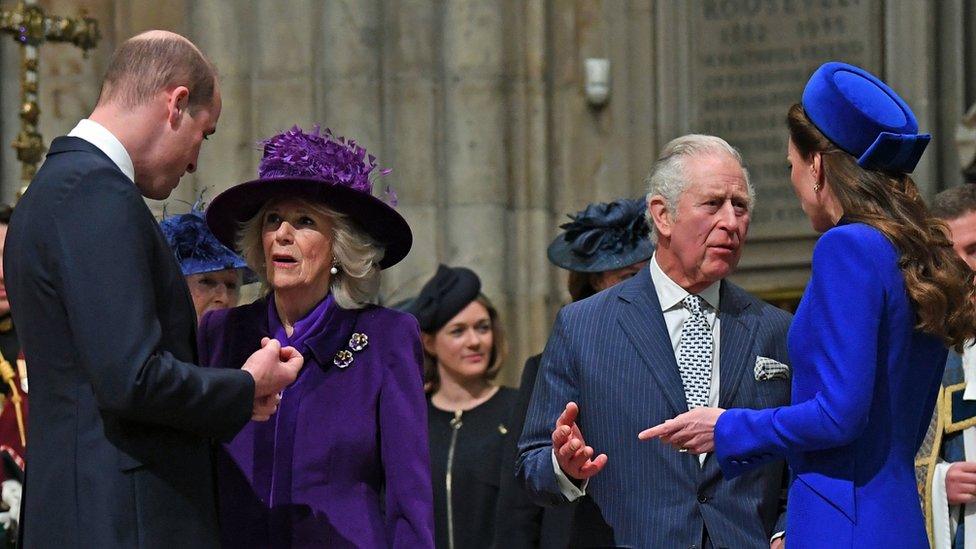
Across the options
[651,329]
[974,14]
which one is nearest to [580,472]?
[651,329]

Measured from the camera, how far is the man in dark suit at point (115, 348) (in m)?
3.29

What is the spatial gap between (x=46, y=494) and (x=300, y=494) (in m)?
0.84

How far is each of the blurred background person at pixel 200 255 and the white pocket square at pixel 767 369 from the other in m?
1.80

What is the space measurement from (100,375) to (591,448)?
4.19 feet

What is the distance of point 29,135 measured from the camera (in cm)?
710

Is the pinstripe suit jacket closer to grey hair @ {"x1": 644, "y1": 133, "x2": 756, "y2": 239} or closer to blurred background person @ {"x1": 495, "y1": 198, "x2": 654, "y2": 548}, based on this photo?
grey hair @ {"x1": 644, "y1": 133, "x2": 756, "y2": 239}

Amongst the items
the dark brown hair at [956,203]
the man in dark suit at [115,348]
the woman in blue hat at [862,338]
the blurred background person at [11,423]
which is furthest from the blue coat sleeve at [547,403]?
the blurred background person at [11,423]

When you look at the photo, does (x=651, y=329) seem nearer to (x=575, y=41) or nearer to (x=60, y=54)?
(x=575, y=41)

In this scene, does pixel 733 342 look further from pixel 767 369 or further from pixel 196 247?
pixel 196 247

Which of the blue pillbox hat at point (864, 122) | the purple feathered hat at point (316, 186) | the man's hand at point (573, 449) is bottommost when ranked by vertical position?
the man's hand at point (573, 449)

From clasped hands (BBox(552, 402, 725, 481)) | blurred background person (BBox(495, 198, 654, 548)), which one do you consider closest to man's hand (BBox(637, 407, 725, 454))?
clasped hands (BBox(552, 402, 725, 481))

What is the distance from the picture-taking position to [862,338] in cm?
338

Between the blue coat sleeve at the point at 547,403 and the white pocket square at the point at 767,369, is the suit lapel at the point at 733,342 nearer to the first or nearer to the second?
the white pocket square at the point at 767,369

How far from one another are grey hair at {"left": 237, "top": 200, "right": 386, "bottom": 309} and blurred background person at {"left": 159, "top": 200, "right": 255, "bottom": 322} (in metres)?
0.88
